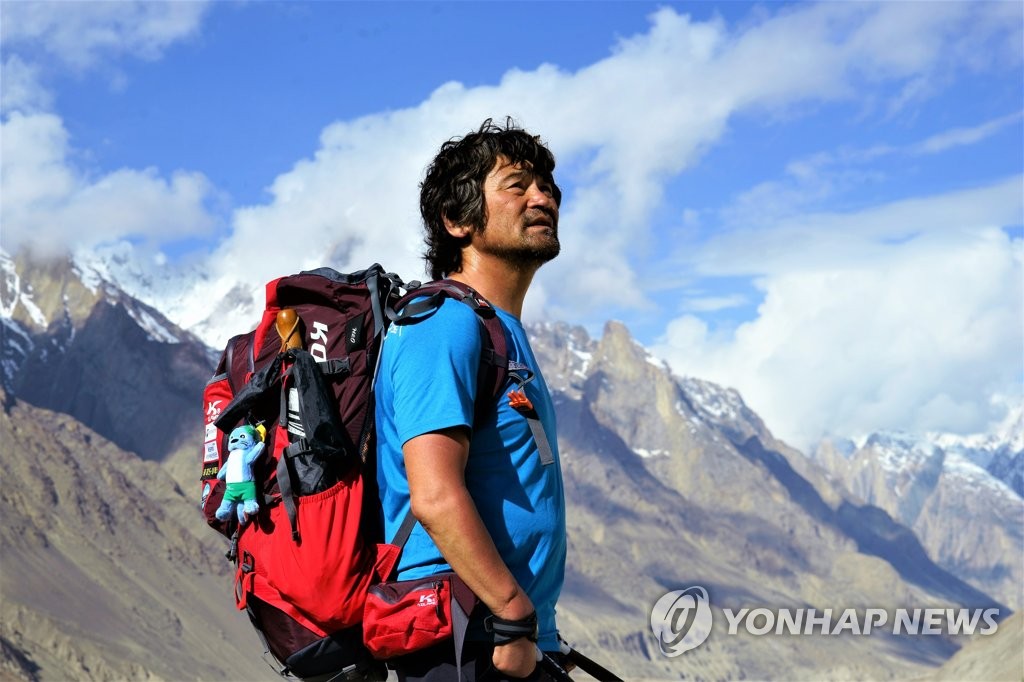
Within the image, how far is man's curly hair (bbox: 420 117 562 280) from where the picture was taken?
15.8ft

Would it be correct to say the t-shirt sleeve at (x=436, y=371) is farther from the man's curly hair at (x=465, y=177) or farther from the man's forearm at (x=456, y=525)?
the man's curly hair at (x=465, y=177)

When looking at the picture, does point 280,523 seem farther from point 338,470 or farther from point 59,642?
point 59,642

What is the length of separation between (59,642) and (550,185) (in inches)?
3919

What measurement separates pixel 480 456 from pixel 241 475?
0.78 metres

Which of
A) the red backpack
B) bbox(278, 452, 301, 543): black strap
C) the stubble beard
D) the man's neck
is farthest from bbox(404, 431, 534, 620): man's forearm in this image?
the stubble beard

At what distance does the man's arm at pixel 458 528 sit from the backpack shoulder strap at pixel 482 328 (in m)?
0.24

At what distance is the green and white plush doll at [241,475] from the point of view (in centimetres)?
422

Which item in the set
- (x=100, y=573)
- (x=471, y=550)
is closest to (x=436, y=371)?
(x=471, y=550)

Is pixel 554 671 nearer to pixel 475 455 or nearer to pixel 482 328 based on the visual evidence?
pixel 475 455

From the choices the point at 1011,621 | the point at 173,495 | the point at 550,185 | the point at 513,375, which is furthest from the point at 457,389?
the point at 173,495

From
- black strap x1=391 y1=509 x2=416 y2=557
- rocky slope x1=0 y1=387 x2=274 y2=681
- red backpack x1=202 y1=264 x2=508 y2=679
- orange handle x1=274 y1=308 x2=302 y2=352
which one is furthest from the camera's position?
rocky slope x1=0 y1=387 x2=274 y2=681

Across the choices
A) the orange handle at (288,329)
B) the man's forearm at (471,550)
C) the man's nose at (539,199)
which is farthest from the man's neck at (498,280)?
the man's forearm at (471,550)

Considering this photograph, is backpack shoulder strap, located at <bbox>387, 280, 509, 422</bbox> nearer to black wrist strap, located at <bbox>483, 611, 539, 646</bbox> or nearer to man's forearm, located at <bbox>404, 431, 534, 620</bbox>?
man's forearm, located at <bbox>404, 431, 534, 620</bbox>

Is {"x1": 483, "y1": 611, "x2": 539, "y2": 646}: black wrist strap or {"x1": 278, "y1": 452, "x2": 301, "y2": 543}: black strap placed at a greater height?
{"x1": 278, "y1": 452, "x2": 301, "y2": 543}: black strap
